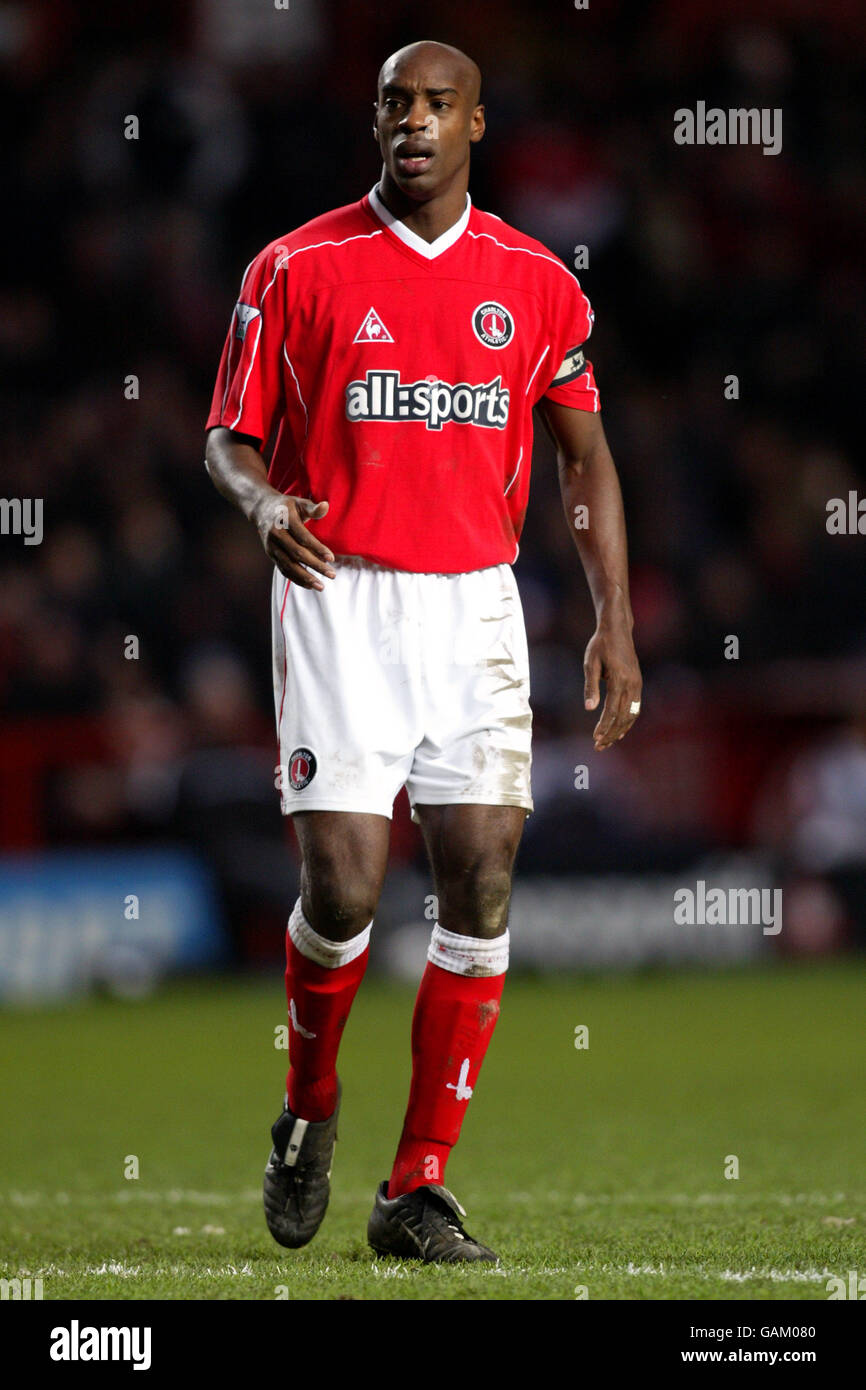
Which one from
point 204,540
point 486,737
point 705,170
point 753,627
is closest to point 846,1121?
point 486,737

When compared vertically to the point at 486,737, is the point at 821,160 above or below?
above

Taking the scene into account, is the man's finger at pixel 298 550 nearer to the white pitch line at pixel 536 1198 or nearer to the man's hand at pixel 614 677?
the man's hand at pixel 614 677

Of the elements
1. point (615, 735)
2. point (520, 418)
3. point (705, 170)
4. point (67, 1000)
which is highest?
point (705, 170)

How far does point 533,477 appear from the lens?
1315 cm

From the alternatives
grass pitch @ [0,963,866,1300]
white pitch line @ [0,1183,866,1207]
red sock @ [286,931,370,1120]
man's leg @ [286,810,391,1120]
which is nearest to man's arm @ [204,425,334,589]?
man's leg @ [286,810,391,1120]

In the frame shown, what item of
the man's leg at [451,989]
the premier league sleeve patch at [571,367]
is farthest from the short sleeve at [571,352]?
the man's leg at [451,989]

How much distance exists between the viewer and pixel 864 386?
14.5 metres

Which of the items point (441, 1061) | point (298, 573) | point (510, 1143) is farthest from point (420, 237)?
point (510, 1143)

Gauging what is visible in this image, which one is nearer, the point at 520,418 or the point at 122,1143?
the point at 520,418

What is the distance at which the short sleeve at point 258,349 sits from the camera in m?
4.22

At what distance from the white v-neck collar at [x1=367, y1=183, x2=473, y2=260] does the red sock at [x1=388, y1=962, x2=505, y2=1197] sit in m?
1.56

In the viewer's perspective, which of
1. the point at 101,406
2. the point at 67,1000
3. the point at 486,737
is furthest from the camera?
the point at 101,406

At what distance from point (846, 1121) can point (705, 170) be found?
1057cm
